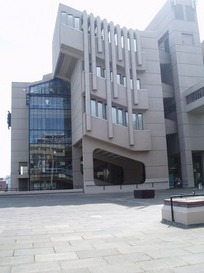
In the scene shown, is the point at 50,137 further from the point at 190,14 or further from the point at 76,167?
the point at 190,14

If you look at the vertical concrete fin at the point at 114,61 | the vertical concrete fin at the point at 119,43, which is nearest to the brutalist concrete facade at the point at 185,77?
the vertical concrete fin at the point at 119,43

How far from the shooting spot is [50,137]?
4866 centimetres

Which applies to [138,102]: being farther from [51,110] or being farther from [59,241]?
[59,241]

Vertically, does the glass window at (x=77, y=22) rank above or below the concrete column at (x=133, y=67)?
above

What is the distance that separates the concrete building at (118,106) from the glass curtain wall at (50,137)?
0.52ft

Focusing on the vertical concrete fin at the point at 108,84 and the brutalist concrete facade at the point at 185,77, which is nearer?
the vertical concrete fin at the point at 108,84

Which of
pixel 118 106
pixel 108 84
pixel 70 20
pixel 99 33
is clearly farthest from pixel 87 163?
pixel 70 20

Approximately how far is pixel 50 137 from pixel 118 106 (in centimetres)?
1426

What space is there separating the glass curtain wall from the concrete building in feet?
0.52

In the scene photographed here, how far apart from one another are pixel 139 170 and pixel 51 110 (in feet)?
56.9

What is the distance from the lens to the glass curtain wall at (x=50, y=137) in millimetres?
47375

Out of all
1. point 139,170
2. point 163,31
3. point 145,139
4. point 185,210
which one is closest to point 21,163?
point 139,170

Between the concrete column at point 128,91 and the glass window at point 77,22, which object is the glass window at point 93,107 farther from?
the glass window at point 77,22

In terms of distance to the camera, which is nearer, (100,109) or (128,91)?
(100,109)
